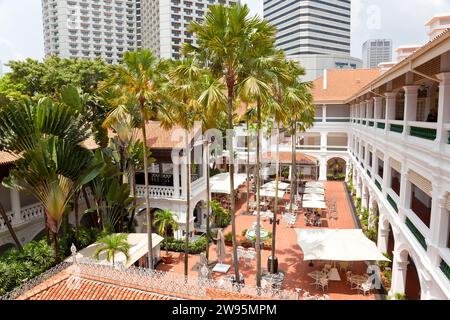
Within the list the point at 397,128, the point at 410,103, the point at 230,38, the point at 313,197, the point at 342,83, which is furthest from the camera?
the point at 342,83

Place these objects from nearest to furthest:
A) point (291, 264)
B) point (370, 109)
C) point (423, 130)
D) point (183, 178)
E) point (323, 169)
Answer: point (423, 130) < point (291, 264) < point (183, 178) < point (370, 109) < point (323, 169)

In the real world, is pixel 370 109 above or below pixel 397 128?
above

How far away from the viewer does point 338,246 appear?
15438 mm

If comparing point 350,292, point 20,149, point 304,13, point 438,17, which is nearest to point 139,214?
point 20,149

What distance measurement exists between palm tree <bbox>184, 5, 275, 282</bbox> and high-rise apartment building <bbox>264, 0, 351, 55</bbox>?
4874 inches

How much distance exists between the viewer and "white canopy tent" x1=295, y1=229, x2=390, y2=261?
14672 mm

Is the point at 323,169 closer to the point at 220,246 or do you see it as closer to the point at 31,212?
the point at 220,246

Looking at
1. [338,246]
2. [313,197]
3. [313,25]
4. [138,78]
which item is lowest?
[313,197]

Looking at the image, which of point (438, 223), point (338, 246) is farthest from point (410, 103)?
point (338, 246)

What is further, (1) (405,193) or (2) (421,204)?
(2) (421,204)

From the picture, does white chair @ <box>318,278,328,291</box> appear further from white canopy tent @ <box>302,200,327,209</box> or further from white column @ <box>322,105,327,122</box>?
white column @ <box>322,105,327,122</box>

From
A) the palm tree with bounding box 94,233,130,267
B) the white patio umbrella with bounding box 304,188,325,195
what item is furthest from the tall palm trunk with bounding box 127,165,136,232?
the white patio umbrella with bounding box 304,188,325,195

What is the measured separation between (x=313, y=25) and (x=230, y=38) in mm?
134656

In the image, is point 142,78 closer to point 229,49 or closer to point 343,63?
point 229,49
